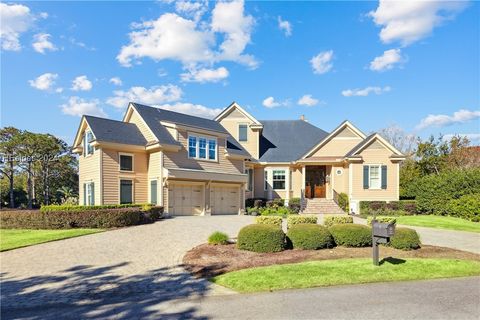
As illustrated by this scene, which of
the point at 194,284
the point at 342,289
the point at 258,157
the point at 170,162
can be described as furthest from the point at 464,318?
the point at 258,157

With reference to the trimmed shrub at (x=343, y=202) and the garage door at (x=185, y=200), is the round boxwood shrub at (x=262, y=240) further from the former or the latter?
the trimmed shrub at (x=343, y=202)

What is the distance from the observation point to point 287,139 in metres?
33.6

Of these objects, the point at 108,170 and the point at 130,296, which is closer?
the point at 130,296

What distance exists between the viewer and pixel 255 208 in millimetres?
27344

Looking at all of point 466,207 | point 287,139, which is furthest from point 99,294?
point 287,139

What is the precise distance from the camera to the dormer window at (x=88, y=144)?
75.2 ft

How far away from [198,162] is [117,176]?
573 centimetres

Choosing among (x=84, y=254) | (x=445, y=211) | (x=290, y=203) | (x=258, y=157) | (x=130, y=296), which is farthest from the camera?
(x=258, y=157)

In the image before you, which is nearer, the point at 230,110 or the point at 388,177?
the point at 388,177

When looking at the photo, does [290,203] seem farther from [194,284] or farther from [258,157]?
[194,284]

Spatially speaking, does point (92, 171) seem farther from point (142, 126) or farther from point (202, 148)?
point (202, 148)

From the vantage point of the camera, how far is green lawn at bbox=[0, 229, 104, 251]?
12.7 m

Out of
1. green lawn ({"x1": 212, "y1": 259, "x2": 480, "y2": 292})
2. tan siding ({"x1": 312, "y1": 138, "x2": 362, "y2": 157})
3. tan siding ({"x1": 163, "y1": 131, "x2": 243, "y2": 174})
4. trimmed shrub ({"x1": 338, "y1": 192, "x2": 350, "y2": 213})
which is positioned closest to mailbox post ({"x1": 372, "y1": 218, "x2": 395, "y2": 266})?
green lawn ({"x1": 212, "y1": 259, "x2": 480, "y2": 292})

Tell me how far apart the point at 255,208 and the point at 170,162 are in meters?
8.34
